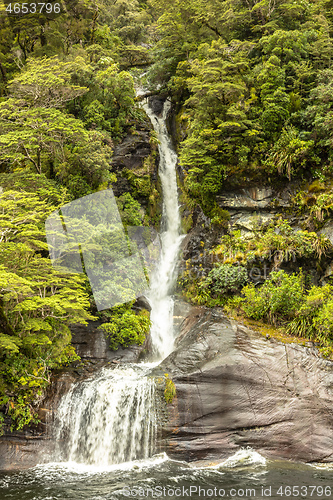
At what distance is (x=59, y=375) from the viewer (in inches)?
430

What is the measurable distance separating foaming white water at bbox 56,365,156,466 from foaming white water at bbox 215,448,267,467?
218 cm

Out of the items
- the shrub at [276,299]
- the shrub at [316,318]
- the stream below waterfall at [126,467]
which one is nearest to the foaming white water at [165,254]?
the stream below waterfall at [126,467]

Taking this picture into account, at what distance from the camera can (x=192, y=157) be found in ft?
53.3

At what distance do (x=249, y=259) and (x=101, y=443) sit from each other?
A: 8786 mm

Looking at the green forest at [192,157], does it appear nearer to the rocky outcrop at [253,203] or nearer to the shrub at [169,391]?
the rocky outcrop at [253,203]

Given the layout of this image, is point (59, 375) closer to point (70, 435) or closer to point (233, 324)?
point (70, 435)

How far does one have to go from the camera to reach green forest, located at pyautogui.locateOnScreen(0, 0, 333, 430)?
10.1 m

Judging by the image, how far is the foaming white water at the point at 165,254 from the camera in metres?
14.6

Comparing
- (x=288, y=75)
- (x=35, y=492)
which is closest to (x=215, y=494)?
(x=35, y=492)

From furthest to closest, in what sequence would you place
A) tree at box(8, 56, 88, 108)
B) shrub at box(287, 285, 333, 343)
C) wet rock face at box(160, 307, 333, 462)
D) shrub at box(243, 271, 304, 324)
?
1. tree at box(8, 56, 88, 108)
2. shrub at box(243, 271, 304, 324)
3. shrub at box(287, 285, 333, 343)
4. wet rock face at box(160, 307, 333, 462)

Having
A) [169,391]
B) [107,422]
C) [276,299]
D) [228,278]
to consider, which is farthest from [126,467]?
[228,278]

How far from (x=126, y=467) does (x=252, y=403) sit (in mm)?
3912

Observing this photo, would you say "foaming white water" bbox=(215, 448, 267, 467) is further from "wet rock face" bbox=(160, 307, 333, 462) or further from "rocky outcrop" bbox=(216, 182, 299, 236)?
"rocky outcrop" bbox=(216, 182, 299, 236)

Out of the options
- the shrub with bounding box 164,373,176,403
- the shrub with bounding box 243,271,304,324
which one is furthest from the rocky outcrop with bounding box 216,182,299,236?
the shrub with bounding box 164,373,176,403
